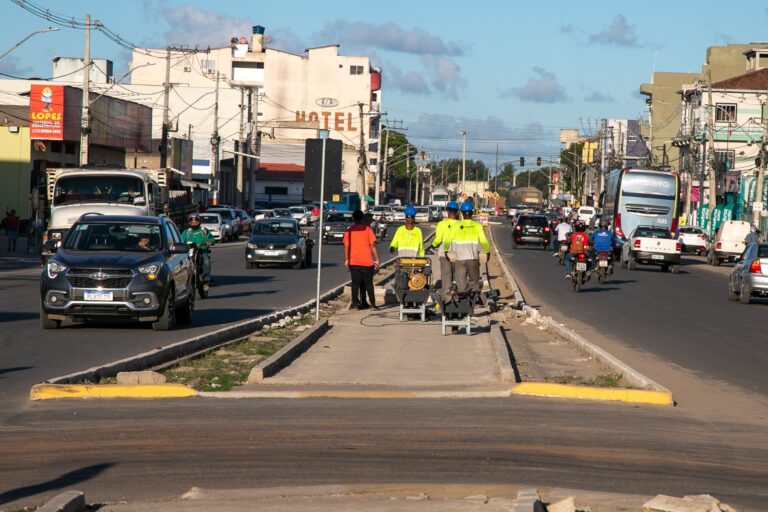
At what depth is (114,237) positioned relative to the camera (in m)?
18.8

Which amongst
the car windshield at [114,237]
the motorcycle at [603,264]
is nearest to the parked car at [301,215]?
the motorcycle at [603,264]

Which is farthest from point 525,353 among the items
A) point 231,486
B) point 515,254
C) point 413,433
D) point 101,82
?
point 101,82

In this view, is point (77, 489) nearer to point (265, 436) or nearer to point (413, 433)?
point (265, 436)

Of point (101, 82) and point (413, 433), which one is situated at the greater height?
point (101, 82)

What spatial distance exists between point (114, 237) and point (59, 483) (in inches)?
442

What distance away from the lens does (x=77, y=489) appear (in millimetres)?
7734

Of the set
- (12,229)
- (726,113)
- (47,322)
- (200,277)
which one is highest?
(726,113)

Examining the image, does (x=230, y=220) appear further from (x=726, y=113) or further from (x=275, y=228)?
→ (x=726, y=113)

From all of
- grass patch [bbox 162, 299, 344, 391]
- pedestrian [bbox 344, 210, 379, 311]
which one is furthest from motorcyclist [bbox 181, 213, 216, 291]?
grass patch [bbox 162, 299, 344, 391]

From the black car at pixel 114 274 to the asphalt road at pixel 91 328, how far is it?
1.17ft

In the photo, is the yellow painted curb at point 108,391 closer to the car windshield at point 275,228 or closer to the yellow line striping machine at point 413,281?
the yellow line striping machine at point 413,281

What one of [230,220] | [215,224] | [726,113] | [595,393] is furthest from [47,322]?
[726,113]

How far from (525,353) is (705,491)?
9.35 metres

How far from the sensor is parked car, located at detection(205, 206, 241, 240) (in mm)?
66000
